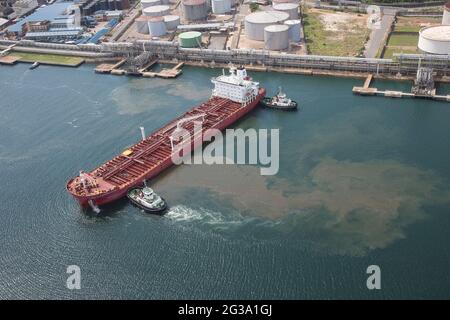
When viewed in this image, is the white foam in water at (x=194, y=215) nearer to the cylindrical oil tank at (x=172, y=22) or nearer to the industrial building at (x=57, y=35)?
the cylindrical oil tank at (x=172, y=22)

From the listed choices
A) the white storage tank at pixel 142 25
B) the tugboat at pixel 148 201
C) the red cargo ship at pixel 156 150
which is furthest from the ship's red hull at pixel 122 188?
the white storage tank at pixel 142 25

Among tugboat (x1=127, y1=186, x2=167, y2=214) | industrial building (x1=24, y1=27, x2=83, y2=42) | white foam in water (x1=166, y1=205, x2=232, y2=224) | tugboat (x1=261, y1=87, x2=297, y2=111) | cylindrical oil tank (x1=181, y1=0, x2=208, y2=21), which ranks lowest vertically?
white foam in water (x1=166, y1=205, x2=232, y2=224)

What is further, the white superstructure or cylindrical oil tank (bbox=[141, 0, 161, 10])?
cylindrical oil tank (bbox=[141, 0, 161, 10])

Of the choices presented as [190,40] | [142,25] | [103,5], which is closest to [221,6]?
[142,25]

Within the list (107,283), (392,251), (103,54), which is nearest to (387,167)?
(392,251)

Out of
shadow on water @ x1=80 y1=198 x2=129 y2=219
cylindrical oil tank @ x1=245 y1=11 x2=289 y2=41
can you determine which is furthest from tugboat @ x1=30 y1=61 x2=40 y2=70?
shadow on water @ x1=80 y1=198 x2=129 y2=219

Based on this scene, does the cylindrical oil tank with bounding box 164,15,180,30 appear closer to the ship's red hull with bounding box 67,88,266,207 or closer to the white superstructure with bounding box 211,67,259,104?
the white superstructure with bounding box 211,67,259,104

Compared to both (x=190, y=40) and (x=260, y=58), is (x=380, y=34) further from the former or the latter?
(x=190, y=40)
